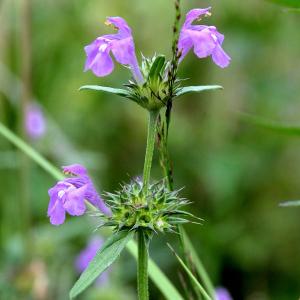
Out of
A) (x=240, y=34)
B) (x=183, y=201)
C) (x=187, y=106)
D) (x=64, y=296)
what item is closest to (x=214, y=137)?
(x=187, y=106)

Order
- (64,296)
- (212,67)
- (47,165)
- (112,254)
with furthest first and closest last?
(212,67) < (64,296) < (47,165) < (112,254)

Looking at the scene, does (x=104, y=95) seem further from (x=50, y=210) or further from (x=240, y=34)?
(x=50, y=210)

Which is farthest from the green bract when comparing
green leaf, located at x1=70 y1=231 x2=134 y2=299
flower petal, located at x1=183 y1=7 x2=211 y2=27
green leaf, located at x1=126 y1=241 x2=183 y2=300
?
green leaf, located at x1=126 y1=241 x2=183 y2=300

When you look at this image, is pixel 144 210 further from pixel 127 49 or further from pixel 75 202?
pixel 127 49

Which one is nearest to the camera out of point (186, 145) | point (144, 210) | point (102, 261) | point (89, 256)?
point (102, 261)

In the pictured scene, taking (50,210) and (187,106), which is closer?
(50,210)

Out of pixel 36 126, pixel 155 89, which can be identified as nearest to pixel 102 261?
pixel 155 89
